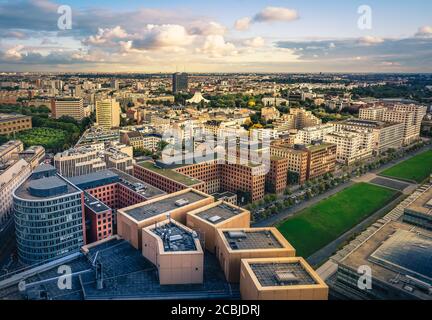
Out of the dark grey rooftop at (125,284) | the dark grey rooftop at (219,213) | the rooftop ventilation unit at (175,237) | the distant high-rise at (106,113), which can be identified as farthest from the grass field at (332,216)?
the distant high-rise at (106,113)

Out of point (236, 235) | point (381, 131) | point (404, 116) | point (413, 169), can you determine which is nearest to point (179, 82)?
point (404, 116)

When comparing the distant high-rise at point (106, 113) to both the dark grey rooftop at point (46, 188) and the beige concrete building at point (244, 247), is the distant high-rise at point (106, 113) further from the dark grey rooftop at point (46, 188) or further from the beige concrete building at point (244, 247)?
the beige concrete building at point (244, 247)

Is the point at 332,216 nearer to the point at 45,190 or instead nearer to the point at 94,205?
the point at 94,205

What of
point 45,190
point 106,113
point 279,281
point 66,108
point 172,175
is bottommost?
point 172,175

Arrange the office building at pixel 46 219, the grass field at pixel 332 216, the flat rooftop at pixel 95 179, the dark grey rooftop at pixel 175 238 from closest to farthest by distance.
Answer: the dark grey rooftop at pixel 175 238 → the office building at pixel 46 219 → the grass field at pixel 332 216 → the flat rooftop at pixel 95 179
